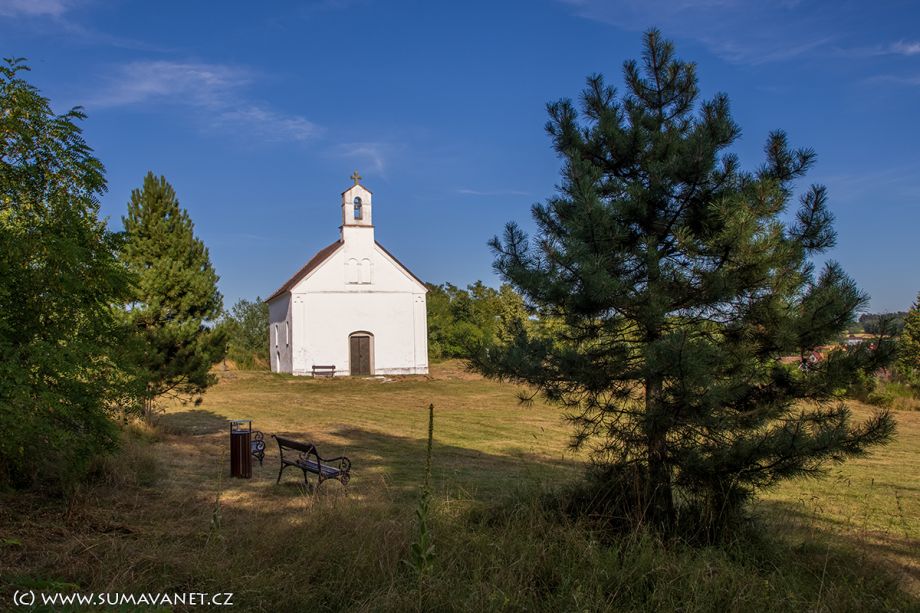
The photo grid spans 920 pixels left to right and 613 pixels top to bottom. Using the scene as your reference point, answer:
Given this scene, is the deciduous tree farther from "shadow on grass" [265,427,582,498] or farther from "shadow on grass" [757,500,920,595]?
"shadow on grass" [757,500,920,595]

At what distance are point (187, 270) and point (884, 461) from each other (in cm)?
1537

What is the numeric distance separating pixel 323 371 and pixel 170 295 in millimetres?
20871

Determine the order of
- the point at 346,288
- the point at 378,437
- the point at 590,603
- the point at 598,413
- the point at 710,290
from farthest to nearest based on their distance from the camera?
the point at 346,288 < the point at 378,437 < the point at 598,413 < the point at 710,290 < the point at 590,603

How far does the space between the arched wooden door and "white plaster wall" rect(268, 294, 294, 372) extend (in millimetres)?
3195

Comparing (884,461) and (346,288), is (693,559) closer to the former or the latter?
(884,461)

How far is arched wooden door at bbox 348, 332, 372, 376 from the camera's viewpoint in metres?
36.3

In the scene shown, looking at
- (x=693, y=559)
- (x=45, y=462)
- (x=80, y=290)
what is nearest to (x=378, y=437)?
(x=45, y=462)

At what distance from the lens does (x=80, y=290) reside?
7070mm

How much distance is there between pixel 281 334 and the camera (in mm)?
39188

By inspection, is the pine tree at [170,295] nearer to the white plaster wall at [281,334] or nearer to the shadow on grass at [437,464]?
the shadow on grass at [437,464]

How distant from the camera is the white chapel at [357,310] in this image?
35.6 metres

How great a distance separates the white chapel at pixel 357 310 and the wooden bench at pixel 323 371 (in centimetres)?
19

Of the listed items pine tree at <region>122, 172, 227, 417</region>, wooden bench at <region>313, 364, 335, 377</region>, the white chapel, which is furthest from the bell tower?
pine tree at <region>122, 172, 227, 417</region>

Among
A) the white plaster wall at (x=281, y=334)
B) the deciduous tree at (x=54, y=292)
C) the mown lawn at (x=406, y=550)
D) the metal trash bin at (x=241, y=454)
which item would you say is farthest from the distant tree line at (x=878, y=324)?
the white plaster wall at (x=281, y=334)
